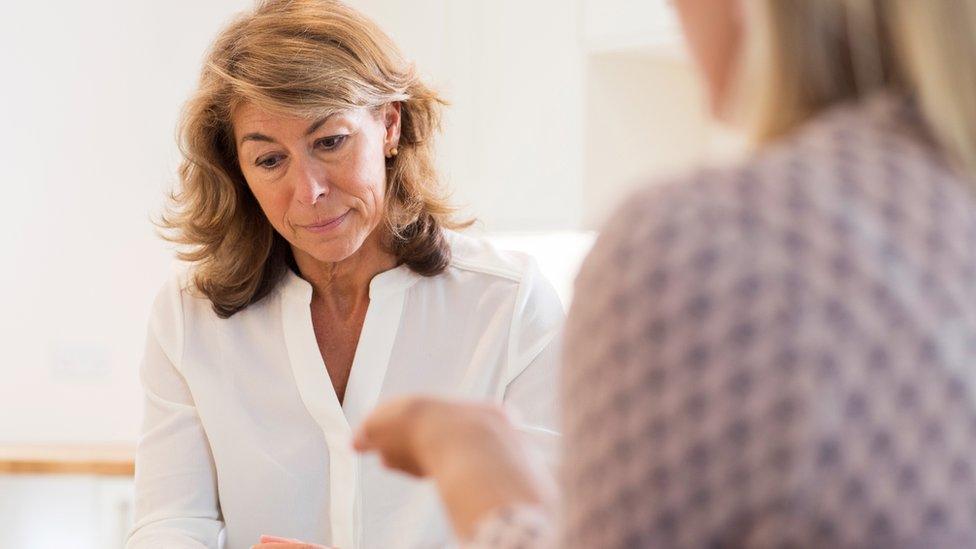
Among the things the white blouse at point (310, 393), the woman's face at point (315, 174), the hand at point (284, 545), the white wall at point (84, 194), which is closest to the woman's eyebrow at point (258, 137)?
the woman's face at point (315, 174)

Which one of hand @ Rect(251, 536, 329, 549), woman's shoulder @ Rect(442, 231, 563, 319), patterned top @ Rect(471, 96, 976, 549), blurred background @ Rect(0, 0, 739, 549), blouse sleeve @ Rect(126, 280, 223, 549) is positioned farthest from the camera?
blurred background @ Rect(0, 0, 739, 549)

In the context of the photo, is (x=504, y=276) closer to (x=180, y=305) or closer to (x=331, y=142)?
(x=331, y=142)

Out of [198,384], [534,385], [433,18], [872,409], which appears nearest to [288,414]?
[198,384]

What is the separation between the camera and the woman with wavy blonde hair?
180 cm

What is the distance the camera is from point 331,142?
182 centimetres

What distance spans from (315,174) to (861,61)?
50.2 inches

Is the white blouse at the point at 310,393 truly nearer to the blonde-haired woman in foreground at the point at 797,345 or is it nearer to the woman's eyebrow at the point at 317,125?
the woman's eyebrow at the point at 317,125

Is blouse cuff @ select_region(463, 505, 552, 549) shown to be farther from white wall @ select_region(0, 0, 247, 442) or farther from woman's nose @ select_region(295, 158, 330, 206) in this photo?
white wall @ select_region(0, 0, 247, 442)

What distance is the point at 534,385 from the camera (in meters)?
1.85

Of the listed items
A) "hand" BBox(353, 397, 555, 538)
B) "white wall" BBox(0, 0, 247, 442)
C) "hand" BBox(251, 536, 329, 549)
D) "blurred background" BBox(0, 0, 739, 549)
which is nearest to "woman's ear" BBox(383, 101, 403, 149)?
"hand" BBox(251, 536, 329, 549)

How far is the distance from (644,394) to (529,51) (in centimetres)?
317

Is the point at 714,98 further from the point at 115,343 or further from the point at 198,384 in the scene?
the point at 115,343

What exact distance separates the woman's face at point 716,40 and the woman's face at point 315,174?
3.84 feet

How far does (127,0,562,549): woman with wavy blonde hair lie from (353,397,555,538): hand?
42.6 inches
